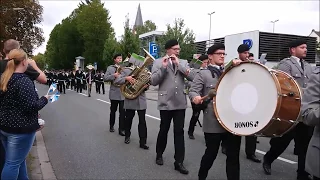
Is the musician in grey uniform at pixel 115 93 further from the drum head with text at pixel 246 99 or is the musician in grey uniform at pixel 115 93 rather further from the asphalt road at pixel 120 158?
the drum head with text at pixel 246 99

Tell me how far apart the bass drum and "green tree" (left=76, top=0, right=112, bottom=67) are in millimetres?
61228

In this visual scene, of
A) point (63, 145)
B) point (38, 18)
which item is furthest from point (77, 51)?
point (63, 145)

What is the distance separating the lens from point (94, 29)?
2564 inches

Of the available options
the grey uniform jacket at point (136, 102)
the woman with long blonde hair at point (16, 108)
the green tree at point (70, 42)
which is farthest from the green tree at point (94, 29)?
the woman with long blonde hair at point (16, 108)

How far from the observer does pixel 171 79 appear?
18.2ft

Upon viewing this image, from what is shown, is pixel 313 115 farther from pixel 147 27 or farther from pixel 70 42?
pixel 147 27

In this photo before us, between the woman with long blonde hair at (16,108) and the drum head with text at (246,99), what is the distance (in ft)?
6.36

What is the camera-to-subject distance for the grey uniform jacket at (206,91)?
4375 millimetres

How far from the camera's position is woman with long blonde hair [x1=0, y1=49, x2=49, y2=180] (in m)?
3.58

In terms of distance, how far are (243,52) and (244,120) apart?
178cm

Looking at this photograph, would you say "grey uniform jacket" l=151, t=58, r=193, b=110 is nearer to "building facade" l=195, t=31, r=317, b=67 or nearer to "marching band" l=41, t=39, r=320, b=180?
"marching band" l=41, t=39, r=320, b=180

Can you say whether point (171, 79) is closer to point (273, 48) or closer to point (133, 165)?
point (133, 165)

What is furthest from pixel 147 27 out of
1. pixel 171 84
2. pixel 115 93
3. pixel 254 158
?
pixel 171 84

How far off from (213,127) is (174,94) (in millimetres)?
1285
